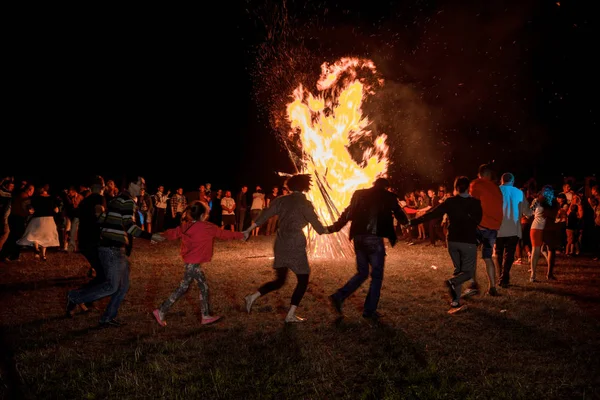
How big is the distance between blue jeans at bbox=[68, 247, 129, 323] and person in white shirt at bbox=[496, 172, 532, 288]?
6.38m

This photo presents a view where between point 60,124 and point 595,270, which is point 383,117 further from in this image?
point 60,124

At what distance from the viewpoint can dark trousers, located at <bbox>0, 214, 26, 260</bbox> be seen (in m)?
11.8

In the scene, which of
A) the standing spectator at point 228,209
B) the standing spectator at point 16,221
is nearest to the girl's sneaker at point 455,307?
the standing spectator at point 16,221

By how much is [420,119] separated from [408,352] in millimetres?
21597

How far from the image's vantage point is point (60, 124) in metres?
30.3

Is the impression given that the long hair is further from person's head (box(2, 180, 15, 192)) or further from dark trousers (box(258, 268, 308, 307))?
person's head (box(2, 180, 15, 192))

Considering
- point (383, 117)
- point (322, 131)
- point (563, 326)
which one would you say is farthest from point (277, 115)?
point (563, 326)

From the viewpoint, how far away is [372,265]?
6480 millimetres

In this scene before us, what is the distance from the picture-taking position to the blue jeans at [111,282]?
19.9 feet

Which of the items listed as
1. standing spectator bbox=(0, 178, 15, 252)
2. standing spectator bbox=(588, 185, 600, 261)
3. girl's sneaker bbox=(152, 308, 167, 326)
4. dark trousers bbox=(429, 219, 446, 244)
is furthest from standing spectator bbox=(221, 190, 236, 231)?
girl's sneaker bbox=(152, 308, 167, 326)

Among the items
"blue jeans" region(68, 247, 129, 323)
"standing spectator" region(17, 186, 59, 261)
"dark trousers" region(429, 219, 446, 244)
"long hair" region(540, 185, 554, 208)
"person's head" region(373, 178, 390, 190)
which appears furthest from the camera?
"dark trousers" region(429, 219, 446, 244)

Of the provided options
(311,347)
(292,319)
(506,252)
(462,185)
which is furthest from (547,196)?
(311,347)

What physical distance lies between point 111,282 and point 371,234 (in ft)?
11.4

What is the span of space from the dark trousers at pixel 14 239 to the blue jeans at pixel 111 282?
698 centimetres
